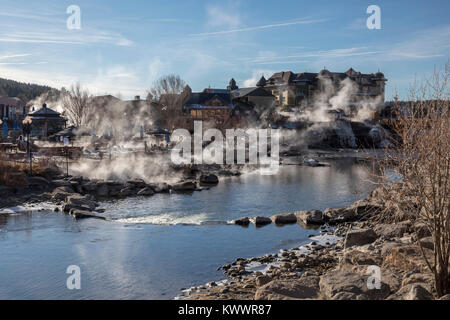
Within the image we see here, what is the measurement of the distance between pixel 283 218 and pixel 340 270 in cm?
965

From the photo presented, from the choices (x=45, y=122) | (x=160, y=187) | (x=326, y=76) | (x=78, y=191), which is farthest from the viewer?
(x=326, y=76)

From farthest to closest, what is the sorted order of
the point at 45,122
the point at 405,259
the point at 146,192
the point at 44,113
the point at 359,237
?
the point at 45,122, the point at 44,113, the point at 146,192, the point at 359,237, the point at 405,259

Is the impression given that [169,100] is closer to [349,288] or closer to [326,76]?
[326,76]

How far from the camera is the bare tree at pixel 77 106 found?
69125 millimetres

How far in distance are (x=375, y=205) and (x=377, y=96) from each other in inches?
2890

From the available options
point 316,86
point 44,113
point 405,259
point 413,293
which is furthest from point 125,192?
point 316,86

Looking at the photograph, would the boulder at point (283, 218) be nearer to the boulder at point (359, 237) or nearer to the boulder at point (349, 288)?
the boulder at point (359, 237)

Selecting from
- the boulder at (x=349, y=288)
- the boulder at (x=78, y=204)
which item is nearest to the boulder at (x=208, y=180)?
the boulder at (x=78, y=204)

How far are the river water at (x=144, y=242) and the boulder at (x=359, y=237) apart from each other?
2.14 metres

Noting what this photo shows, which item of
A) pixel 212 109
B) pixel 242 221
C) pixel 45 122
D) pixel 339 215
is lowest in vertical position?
pixel 242 221

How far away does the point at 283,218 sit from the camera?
2058 centimetres

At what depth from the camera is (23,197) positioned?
79.8ft

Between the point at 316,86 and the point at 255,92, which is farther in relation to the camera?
the point at 316,86
